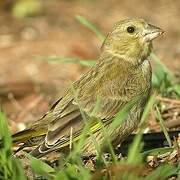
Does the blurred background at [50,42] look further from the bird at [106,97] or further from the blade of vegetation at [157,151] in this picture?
the blade of vegetation at [157,151]

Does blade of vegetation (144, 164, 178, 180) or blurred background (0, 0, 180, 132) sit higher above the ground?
blade of vegetation (144, 164, 178, 180)

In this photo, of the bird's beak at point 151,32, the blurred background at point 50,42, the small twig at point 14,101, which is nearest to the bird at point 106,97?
the bird's beak at point 151,32

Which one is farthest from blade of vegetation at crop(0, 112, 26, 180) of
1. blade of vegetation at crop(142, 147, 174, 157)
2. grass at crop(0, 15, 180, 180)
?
blade of vegetation at crop(142, 147, 174, 157)

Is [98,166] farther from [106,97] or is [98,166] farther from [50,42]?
[50,42]

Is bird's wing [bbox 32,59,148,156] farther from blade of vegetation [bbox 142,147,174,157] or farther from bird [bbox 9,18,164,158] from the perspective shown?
blade of vegetation [bbox 142,147,174,157]

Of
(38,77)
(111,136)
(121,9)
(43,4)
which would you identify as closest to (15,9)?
(43,4)

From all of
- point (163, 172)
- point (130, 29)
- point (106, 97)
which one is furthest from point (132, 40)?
point (163, 172)
